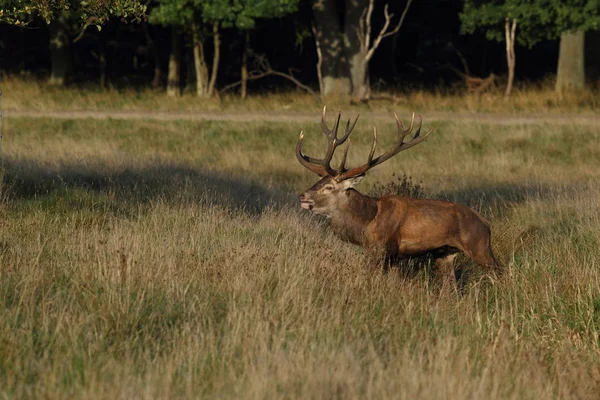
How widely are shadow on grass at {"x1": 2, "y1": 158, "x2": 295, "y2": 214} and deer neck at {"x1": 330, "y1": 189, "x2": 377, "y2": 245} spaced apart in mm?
2931

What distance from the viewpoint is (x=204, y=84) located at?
102 feet

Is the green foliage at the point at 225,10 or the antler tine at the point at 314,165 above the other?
the green foliage at the point at 225,10

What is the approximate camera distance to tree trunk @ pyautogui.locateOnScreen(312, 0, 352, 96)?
3086 centimetres

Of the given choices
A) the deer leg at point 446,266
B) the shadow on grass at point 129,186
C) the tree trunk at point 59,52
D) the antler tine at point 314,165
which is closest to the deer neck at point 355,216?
the antler tine at point 314,165

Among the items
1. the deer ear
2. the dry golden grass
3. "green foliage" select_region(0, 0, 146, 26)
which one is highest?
"green foliage" select_region(0, 0, 146, 26)

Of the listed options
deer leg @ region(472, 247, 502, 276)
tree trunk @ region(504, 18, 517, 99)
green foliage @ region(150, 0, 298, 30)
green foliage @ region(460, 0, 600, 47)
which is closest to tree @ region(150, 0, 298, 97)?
green foliage @ region(150, 0, 298, 30)

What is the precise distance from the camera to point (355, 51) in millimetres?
31219

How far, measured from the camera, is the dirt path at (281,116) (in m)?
24.7

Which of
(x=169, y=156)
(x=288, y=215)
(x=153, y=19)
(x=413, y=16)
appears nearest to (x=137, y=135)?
(x=169, y=156)

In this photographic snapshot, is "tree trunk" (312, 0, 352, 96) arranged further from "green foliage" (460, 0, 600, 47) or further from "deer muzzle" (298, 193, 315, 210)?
"deer muzzle" (298, 193, 315, 210)

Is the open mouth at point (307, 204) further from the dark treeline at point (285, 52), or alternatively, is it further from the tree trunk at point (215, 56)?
the dark treeline at point (285, 52)

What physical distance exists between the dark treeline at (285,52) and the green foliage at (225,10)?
8440mm

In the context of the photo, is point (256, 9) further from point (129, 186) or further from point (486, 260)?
point (486, 260)

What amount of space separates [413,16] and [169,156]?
72.8ft
